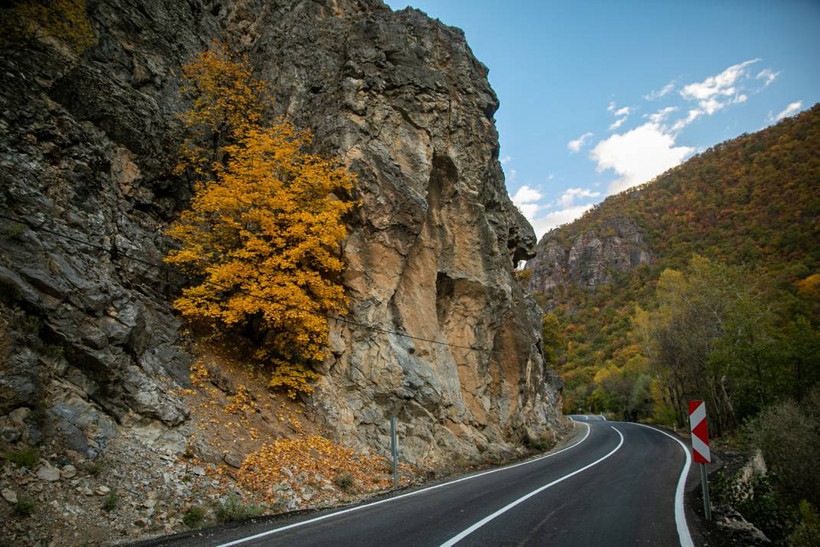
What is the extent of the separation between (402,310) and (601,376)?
205 feet

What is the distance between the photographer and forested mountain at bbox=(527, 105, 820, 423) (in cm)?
2395

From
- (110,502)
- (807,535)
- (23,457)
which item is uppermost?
(23,457)

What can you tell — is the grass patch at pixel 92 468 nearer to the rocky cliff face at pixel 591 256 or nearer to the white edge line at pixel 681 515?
the white edge line at pixel 681 515

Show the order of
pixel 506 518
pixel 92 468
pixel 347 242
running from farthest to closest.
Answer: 1. pixel 347 242
2. pixel 506 518
3. pixel 92 468

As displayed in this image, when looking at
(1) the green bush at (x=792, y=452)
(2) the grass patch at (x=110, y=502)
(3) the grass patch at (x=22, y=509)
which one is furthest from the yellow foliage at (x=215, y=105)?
(1) the green bush at (x=792, y=452)

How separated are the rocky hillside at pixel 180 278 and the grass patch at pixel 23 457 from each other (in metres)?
0.03

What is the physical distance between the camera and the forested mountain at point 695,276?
24.0 metres

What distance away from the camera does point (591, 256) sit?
10956 centimetres

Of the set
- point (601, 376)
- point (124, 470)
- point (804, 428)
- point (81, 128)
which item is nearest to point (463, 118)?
point (81, 128)

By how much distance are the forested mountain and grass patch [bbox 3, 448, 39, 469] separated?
27.2 meters

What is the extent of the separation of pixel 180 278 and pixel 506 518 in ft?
35.8

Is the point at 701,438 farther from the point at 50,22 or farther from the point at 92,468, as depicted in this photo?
the point at 50,22

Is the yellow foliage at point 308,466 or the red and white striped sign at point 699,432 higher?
the red and white striped sign at point 699,432

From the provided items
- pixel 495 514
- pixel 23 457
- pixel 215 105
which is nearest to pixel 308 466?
pixel 495 514
